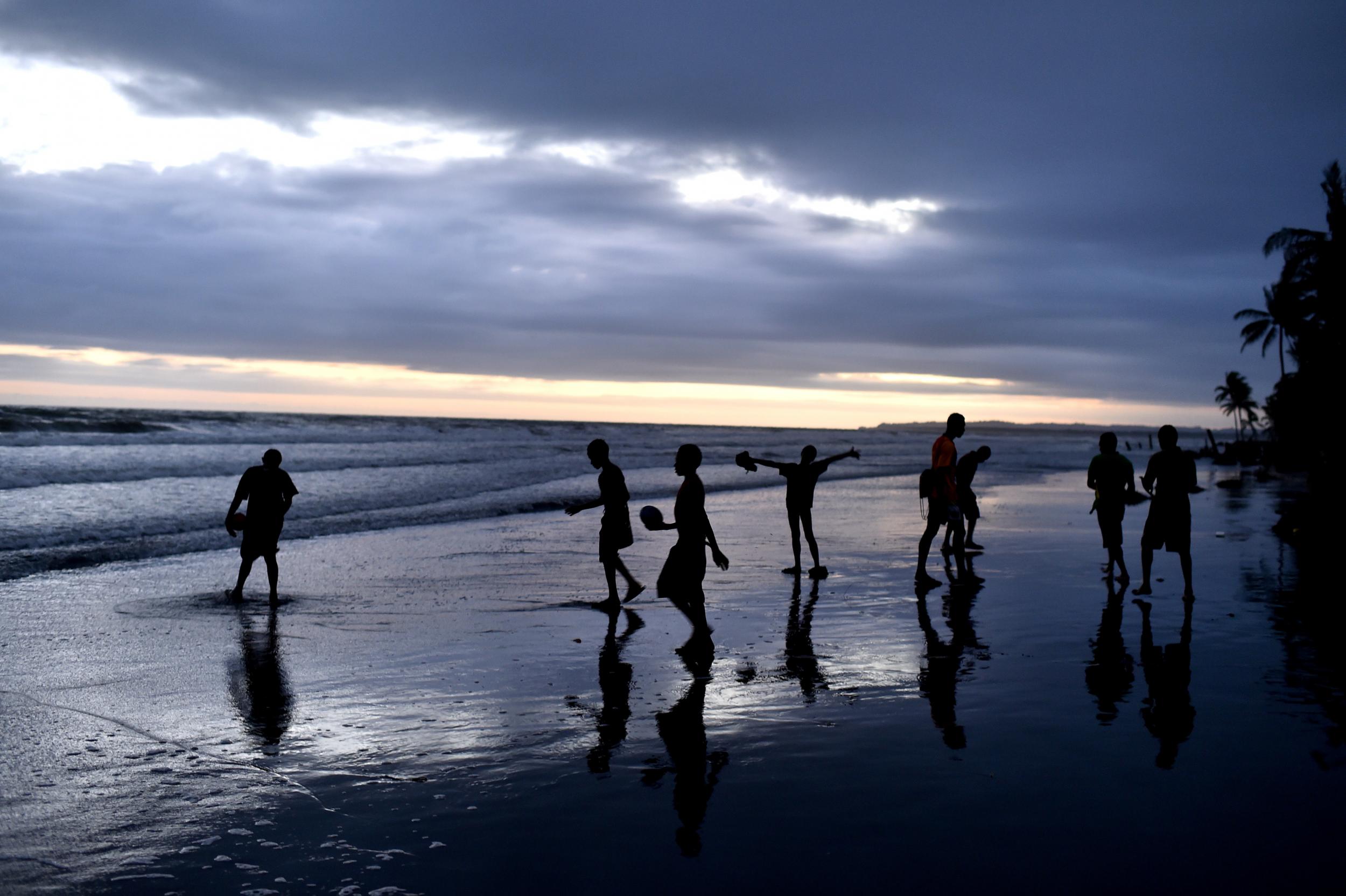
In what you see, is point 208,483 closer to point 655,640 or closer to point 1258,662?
point 655,640

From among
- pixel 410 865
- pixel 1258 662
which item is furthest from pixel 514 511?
pixel 410 865

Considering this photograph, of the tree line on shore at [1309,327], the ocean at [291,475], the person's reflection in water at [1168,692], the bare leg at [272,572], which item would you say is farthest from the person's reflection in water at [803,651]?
the tree line on shore at [1309,327]

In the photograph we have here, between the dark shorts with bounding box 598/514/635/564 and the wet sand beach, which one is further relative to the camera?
the dark shorts with bounding box 598/514/635/564

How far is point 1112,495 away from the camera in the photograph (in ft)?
37.5

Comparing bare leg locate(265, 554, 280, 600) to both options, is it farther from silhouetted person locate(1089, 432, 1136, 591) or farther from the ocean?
silhouetted person locate(1089, 432, 1136, 591)

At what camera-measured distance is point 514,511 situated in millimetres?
23281

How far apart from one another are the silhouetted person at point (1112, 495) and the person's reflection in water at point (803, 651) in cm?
354

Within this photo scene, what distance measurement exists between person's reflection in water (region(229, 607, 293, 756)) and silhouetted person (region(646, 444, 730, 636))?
3.00m

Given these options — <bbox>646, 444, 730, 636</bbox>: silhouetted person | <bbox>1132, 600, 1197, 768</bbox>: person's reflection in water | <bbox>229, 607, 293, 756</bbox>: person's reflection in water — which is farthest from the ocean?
<bbox>1132, 600, 1197, 768</bbox>: person's reflection in water

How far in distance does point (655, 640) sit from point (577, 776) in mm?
3720

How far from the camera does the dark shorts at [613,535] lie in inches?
412

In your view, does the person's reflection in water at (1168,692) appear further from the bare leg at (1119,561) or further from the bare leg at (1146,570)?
the bare leg at (1119,561)

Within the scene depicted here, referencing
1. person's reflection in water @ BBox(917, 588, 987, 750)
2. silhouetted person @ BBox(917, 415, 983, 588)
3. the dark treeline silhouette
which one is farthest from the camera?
the dark treeline silhouette

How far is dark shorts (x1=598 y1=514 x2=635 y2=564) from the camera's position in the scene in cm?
1047
